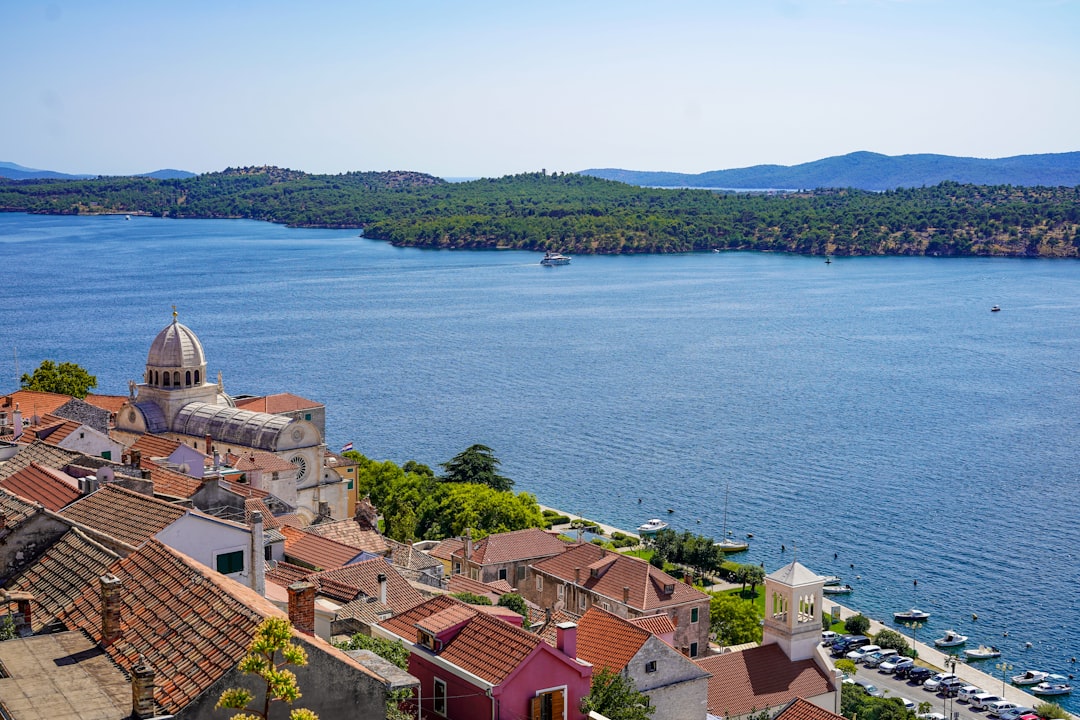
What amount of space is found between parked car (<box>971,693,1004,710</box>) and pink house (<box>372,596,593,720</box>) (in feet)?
86.0

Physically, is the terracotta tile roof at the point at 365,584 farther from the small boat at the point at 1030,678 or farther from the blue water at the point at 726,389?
the blue water at the point at 726,389

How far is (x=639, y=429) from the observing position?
259ft

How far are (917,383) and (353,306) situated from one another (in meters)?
67.9

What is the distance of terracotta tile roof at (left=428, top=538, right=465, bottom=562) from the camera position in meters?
42.3

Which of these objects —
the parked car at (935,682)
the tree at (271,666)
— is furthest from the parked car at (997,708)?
the tree at (271,666)

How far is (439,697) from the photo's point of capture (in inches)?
629

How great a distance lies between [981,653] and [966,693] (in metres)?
4.50

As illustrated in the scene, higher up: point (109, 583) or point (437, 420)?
point (109, 583)

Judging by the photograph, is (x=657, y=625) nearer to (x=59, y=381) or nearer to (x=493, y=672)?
(x=493, y=672)

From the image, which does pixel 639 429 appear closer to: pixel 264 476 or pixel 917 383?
pixel 917 383

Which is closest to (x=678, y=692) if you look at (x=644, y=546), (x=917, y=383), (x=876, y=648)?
(x=876, y=648)

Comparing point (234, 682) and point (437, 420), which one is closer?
point (234, 682)

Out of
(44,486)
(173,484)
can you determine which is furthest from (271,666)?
(173,484)

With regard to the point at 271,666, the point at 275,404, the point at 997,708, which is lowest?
the point at 997,708
